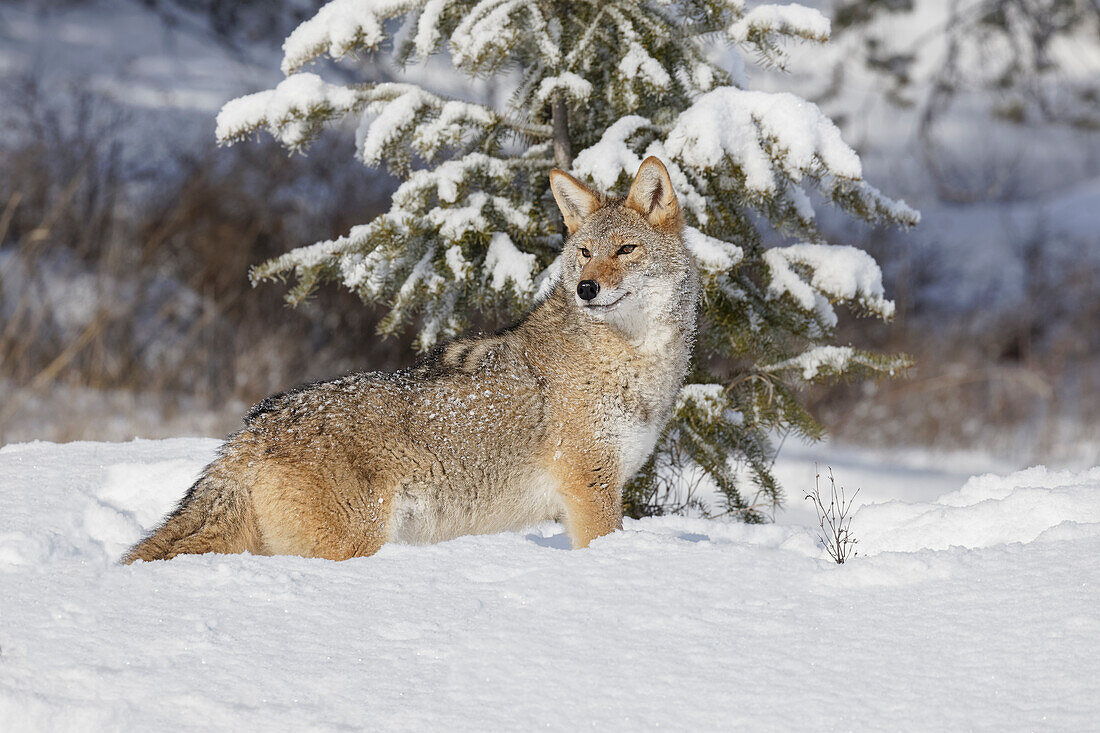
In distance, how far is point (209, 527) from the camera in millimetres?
4238

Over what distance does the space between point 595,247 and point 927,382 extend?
428 inches

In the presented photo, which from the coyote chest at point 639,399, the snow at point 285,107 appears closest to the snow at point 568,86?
the snow at point 285,107

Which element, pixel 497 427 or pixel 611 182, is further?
pixel 611 182

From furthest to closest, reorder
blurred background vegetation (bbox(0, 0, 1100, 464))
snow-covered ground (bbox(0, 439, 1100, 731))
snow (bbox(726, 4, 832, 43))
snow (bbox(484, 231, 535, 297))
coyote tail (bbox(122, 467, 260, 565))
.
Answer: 1. blurred background vegetation (bbox(0, 0, 1100, 464))
2. snow (bbox(484, 231, 535, 297))
3. snow (bbox(726, 4, 832, 43))
4. coyote tail (bbox(122, 467, 260, 565))
5. snow-covered ground (bbox(0, 439, 1100, 731))

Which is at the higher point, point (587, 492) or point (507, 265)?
point (507, 265)

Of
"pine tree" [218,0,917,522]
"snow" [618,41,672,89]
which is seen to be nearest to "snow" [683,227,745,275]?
"pine tree" [218,0,917,522]

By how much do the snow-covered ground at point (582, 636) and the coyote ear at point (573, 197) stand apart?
1.94m

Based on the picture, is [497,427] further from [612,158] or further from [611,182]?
[612,158]

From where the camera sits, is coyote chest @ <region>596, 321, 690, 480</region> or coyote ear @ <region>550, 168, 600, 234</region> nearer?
coyote chest @ <region>596, 321, 690, 480</region>

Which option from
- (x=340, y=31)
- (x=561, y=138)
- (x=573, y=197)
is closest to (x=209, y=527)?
(x=573, y=197)

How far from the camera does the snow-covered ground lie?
275 centimetres

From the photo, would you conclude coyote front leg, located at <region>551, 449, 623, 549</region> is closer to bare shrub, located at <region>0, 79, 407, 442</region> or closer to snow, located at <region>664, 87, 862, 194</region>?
snow, located at <region>664, 87, 862, 194</region>

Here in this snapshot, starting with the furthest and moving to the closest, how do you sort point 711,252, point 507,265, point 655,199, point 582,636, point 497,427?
point 507,265 < point 711,252 < point 655,199 < point 497,427 < point 582,636

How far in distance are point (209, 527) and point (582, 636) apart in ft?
6.11
